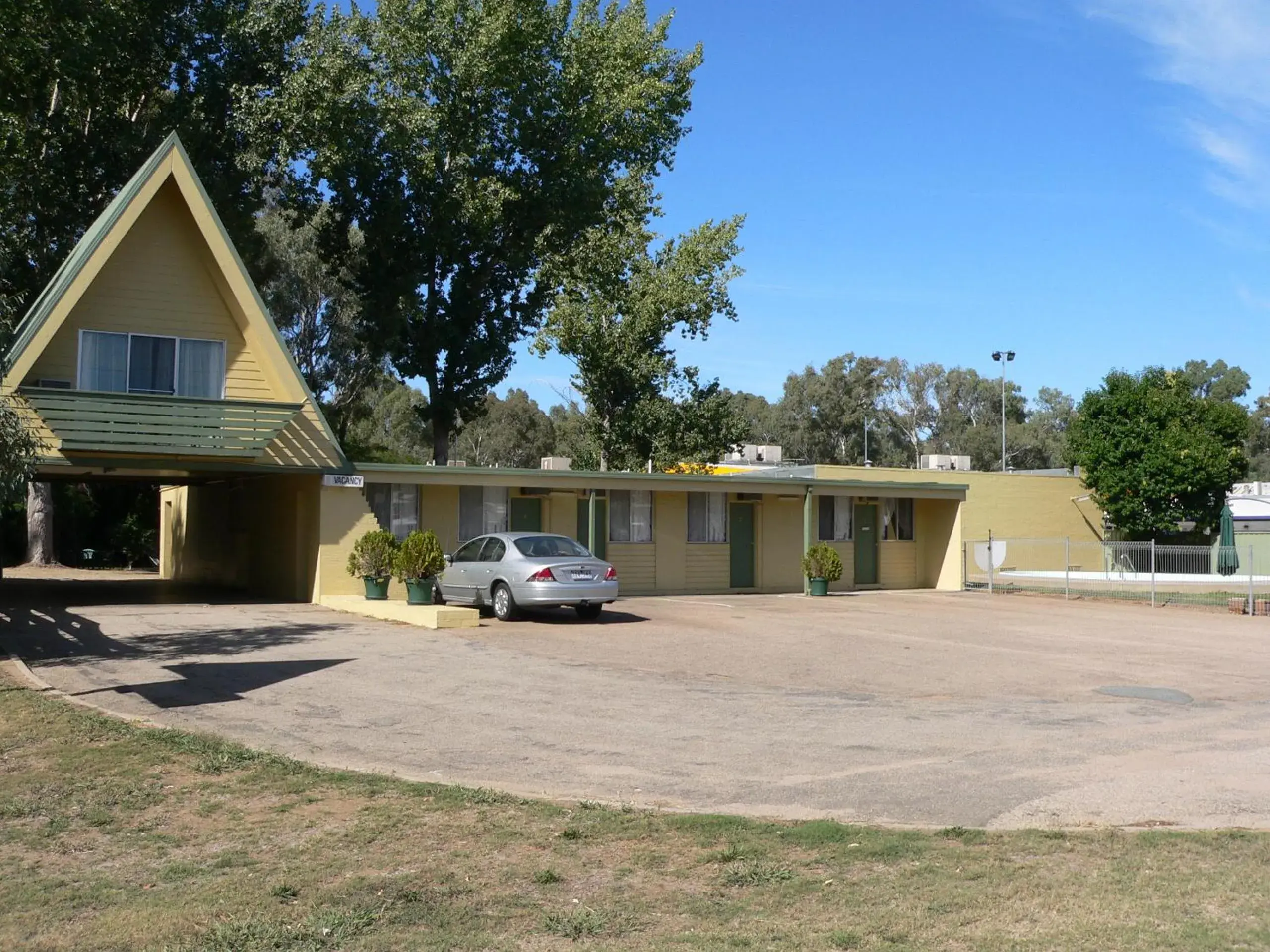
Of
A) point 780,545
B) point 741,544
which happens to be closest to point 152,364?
point 741,544

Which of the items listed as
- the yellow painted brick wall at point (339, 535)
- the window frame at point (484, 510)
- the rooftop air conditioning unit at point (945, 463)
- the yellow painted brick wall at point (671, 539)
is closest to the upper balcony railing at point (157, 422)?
the yellow painted brick wall at point (339, 535)

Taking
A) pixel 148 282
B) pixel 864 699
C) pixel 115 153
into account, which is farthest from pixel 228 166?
pixel 864 699

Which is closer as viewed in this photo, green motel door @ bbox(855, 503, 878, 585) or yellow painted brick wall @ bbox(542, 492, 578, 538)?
yellow painted brick wall @ bbox(542, 492, 578, 538)

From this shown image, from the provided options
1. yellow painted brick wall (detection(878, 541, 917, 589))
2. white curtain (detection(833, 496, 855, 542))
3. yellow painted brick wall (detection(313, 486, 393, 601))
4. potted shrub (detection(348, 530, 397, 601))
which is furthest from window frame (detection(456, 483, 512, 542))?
yellow painted brick wall (detection(878, 541, 917, 589))

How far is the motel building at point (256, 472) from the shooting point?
21047 mm

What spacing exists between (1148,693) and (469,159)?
91.4 feet

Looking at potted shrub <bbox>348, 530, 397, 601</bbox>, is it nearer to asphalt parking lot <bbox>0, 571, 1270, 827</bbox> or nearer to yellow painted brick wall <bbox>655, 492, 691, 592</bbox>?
asphalt parking lot <bbox>0, 571, 1270, 827</bbox>

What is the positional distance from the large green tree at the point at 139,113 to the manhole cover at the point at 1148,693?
2586cm

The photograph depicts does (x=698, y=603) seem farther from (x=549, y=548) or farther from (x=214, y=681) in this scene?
(x=214, y=681)

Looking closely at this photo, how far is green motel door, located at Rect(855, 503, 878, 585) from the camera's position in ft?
106

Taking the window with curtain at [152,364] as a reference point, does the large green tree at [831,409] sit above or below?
above

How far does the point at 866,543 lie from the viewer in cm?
3244

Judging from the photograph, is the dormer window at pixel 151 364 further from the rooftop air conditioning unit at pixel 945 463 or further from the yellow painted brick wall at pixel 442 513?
the rooftop air conditioning unit at pixel 945 463

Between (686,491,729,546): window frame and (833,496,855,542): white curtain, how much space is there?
12.0ft
